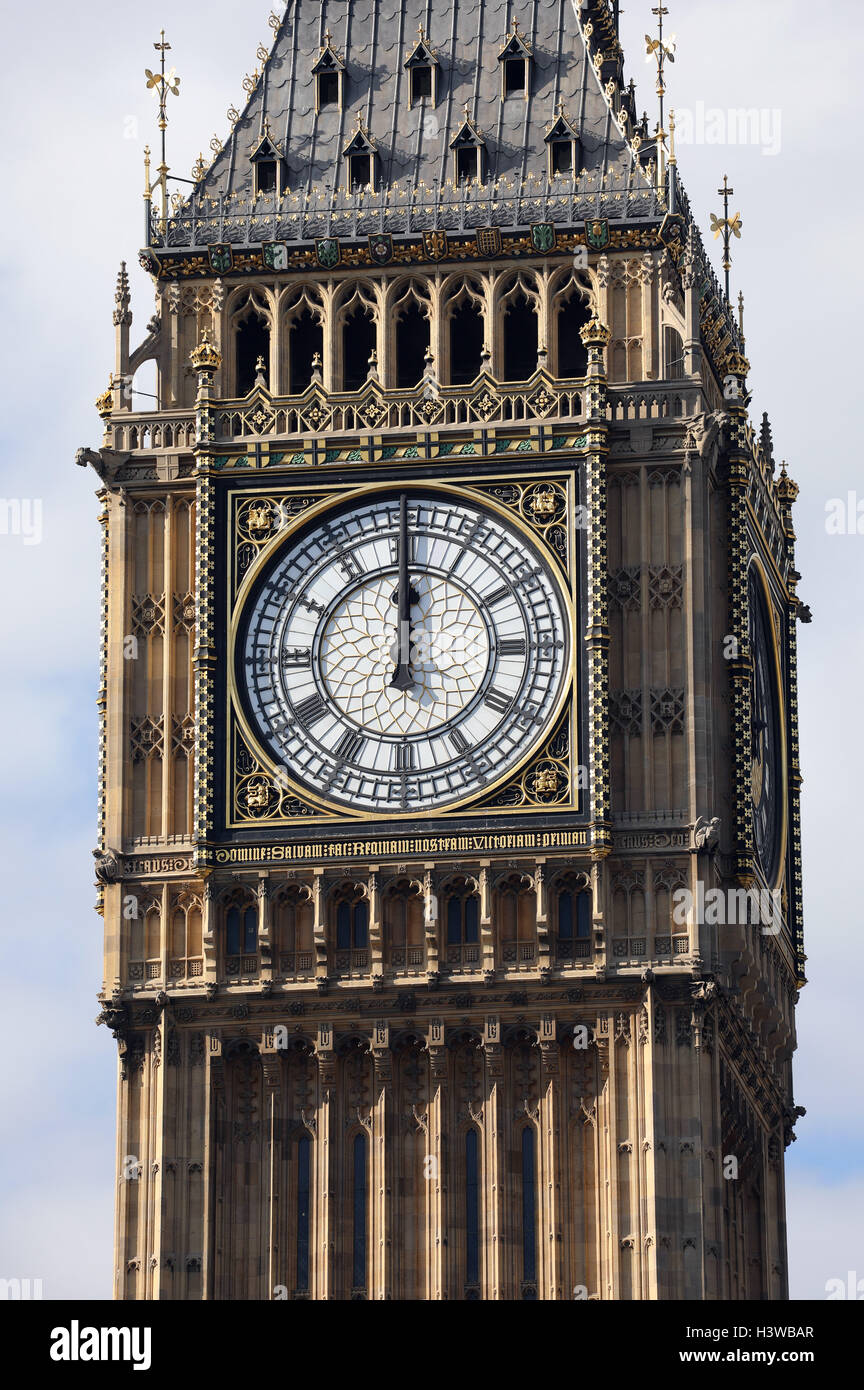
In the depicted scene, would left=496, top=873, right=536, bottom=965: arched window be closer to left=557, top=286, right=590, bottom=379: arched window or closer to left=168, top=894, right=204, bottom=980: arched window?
left=168, top=894, right=204, bottom=980: arched window

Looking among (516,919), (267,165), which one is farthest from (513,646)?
(267,165)

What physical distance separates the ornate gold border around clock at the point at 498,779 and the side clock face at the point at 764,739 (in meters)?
3.14

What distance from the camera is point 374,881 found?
60.5 metres

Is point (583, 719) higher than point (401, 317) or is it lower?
lower

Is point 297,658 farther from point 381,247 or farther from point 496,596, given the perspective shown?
point 381,247

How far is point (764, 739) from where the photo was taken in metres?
65.0

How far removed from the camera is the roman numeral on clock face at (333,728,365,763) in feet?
201

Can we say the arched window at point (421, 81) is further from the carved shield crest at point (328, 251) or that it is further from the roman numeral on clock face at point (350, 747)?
the roman numeral on clock face at point (350, 747)

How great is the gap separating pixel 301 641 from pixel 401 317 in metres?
4.50

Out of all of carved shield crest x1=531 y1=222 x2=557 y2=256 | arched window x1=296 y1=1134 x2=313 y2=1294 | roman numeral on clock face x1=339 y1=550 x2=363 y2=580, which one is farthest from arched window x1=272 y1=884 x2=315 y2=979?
carved shield crest x1=531 y1=222 x2=557 y2=256

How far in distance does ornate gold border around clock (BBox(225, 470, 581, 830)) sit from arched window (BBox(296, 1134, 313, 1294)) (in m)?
3.64
